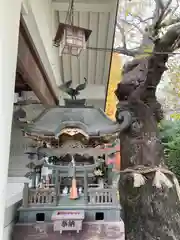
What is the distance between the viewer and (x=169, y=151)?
6.30m

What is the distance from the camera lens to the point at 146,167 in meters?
3.56

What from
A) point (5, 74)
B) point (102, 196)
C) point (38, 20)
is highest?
point (38, 20)

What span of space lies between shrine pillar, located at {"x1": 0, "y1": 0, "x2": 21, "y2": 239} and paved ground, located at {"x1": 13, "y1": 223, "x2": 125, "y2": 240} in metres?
0.69

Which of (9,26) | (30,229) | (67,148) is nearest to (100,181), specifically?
(67,148)

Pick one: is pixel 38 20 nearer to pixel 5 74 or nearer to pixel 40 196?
pixel 5 74

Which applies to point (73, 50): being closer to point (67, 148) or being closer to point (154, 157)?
point (67, 148)

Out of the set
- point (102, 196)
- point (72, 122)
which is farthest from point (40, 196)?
point (72, 122)

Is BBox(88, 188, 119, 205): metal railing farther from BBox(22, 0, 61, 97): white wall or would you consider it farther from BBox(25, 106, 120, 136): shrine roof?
BBox(22, 0, 61, 97): white wall

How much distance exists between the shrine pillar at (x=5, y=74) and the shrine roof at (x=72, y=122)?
796mm

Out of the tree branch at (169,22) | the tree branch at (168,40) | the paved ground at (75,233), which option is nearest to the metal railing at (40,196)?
the paved ground at (75,233)

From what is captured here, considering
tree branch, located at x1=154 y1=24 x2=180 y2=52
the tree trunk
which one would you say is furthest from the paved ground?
tree branch, located at x1=154 y1=24 x2=180 y2=52

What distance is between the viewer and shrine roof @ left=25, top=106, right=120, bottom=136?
7.69ft

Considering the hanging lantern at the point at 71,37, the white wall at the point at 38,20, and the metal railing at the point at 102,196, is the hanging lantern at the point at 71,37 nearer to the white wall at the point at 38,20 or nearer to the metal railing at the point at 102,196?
the white wall at the point at 38,20

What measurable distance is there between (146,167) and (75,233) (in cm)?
169
